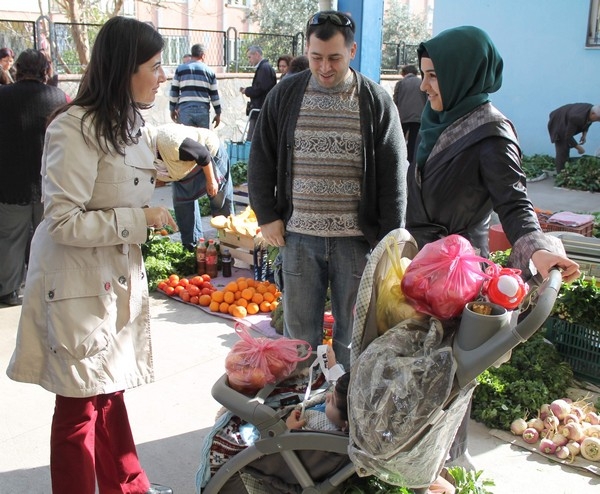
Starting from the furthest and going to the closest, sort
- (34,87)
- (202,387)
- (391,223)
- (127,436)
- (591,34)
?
(591,34) < (34,87) < (202,387) < (391,223) < (127,436)

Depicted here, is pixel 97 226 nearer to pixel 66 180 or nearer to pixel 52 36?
pixel 66 180

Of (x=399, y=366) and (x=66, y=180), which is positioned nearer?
(x=399, y=366)

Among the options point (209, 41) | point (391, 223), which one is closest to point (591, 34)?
point (209, 41)

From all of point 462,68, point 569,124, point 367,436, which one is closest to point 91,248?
point 367,436

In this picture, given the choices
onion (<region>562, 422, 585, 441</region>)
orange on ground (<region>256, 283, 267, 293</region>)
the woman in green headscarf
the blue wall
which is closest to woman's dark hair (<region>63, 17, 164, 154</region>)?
the woman in green headscarf

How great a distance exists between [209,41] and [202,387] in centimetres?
1252

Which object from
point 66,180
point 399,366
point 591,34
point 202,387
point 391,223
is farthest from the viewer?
Result: point 591,34

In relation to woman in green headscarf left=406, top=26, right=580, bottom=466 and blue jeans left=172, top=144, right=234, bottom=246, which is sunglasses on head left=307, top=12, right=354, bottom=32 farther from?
blue jeans left=172, top=144, right=234, bottom=246

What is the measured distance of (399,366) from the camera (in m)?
1.77

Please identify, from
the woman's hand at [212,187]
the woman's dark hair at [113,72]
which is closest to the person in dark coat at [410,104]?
the woman's hand at [212,187]

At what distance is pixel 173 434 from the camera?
351 centimetres

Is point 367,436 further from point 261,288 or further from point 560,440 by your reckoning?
point 261,288

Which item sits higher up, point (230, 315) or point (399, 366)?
point (399, 366)

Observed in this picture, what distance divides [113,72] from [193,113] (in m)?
7.48
